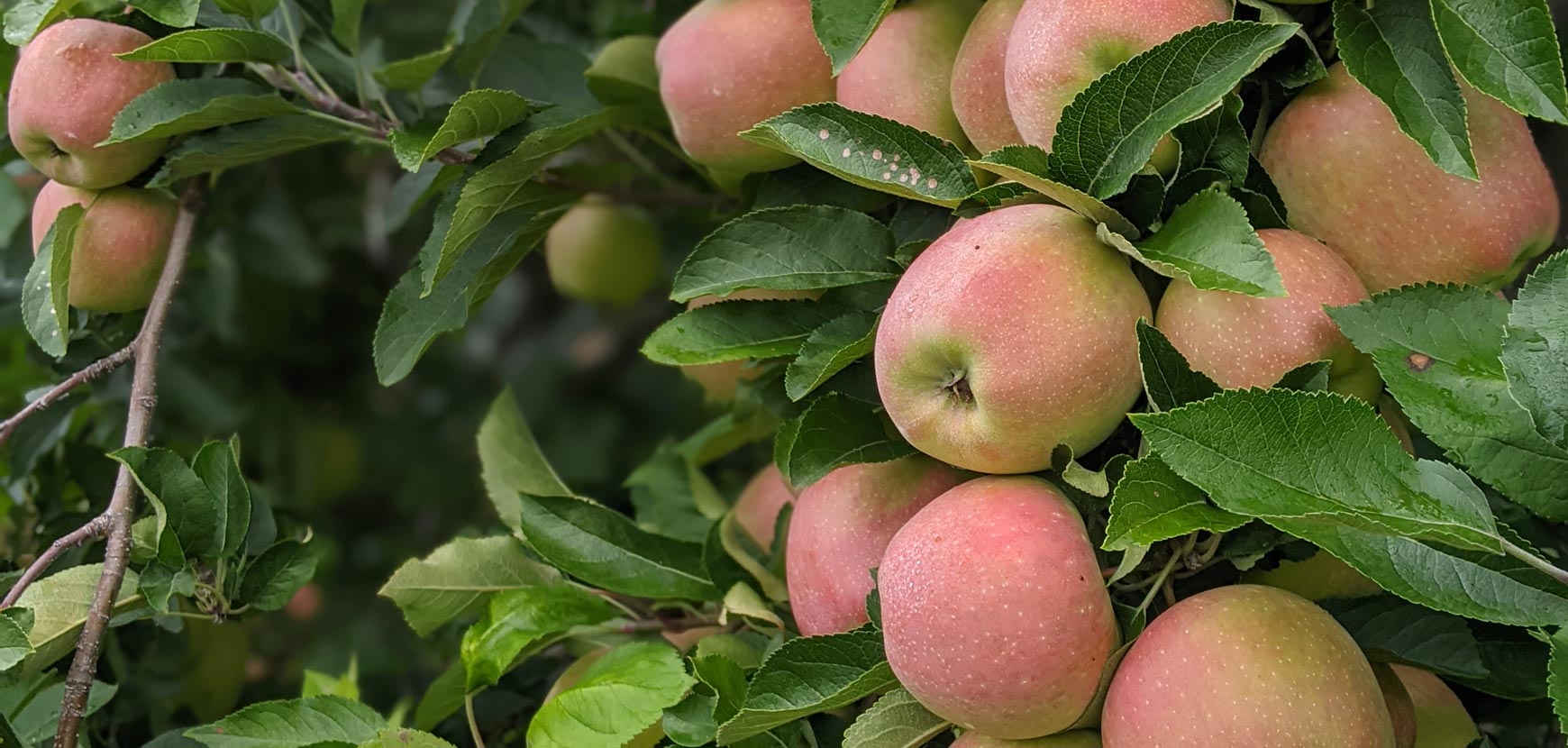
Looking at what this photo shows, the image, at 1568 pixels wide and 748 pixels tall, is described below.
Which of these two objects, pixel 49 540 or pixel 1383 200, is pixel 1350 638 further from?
pixel 49 540

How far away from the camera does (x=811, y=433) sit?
84 centimetres

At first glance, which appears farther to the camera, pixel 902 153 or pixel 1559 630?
pixel 902 153

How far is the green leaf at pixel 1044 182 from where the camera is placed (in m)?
0.72

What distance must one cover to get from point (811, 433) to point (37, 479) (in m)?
0.86

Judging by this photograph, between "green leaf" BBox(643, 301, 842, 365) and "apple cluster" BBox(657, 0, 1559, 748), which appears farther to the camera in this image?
"green leaf" BBox(643, 301, 842, 365)

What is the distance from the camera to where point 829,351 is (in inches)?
33.7

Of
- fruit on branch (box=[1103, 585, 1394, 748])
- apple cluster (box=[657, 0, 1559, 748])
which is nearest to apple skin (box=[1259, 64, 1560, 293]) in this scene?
apple cluster (box=[657, 0, 1559, 748])

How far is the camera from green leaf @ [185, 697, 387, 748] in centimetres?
91

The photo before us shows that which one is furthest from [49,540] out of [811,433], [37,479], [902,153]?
[902,153]

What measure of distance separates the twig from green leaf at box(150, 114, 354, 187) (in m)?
0.14

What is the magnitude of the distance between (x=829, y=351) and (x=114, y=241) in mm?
583

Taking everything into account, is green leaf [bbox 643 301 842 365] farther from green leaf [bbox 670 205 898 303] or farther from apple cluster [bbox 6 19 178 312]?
apple cluster [bbox 6 19 178 312]

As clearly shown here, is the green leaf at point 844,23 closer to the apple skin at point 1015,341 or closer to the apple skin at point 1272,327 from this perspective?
the apple skin at point 1015,341

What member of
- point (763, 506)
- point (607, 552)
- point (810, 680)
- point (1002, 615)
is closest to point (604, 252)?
point (763, 506)
